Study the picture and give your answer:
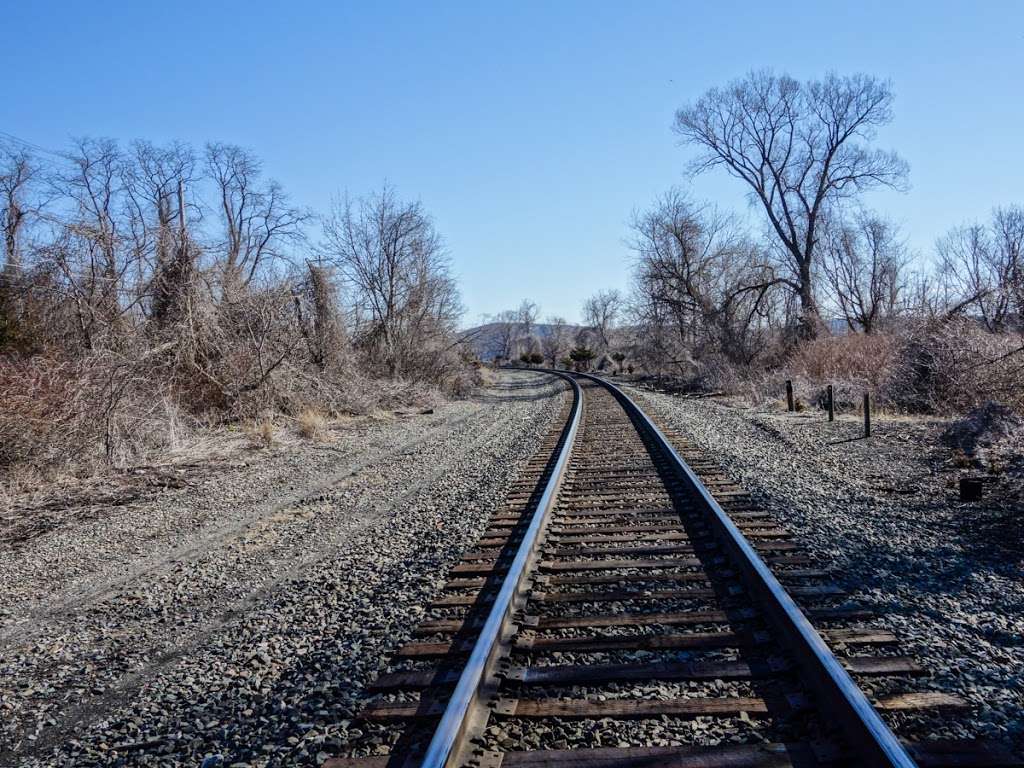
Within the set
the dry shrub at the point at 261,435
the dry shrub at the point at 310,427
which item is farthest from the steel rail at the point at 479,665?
the dry shrub at the point at 310,427

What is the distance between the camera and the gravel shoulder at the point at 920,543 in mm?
3362

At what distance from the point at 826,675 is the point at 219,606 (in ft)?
12.9

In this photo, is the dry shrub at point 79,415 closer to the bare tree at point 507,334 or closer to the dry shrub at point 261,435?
the dry shrub at point 261,435

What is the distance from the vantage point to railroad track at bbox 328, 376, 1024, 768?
2.77 meters

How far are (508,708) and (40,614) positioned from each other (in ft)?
12.8

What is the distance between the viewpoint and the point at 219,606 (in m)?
5.01

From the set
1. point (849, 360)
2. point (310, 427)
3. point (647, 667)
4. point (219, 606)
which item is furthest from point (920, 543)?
point (849, 360)

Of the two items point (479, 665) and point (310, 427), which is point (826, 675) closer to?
point (479, 665)

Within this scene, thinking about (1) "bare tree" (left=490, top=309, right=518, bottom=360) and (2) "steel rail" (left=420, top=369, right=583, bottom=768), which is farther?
(1) "bare tree" (left=490, top=309, right=518, bottom=360)

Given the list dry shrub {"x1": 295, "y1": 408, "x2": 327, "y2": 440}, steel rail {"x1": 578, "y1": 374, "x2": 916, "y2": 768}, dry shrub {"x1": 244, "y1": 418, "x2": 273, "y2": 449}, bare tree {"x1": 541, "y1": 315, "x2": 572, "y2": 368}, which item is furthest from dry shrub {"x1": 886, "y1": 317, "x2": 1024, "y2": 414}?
bare tree {"x1": 541, "y1": 315, "x2": 572, "y2": 368}

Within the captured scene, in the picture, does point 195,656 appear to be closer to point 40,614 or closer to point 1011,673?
point 40,614

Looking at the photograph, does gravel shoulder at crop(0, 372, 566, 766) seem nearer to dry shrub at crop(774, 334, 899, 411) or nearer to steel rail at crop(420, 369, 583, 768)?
steel rail at crop(420, 369, 583, 768)

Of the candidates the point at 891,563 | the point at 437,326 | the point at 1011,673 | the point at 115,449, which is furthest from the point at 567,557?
the point at 437,326

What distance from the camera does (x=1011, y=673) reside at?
3.41 m
